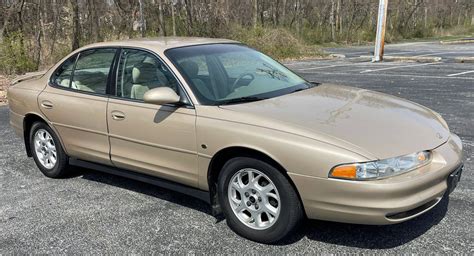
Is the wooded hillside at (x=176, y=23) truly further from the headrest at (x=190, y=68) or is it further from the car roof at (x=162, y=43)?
the headrest at (x=190, y=68)

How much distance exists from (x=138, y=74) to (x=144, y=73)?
2.7 inches

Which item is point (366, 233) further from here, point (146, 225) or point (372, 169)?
point (146, 225)

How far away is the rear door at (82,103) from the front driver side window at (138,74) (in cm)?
17

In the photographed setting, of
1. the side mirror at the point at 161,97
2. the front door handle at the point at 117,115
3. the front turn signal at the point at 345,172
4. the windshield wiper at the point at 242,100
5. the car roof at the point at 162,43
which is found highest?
the car roof at the point at 162,43

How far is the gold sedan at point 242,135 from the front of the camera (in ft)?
9.59

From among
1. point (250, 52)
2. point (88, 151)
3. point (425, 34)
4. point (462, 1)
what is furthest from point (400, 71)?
point (462, 1)

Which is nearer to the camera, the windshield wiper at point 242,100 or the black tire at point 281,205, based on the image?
the black tire at point 281,205

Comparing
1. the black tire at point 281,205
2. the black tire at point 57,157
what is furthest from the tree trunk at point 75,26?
the black tire at point 281,205

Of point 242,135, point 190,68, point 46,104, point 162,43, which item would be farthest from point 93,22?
point 242,135

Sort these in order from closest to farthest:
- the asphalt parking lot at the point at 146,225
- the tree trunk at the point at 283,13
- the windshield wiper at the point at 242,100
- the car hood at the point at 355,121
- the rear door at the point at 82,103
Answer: the car hood at the point at 355,121 → the asphalt parking lot at the point at 146,225 → the windshield wiper at the point at 242,100 → the rear door at the point at 82,103 → the tree trunk at the point at 283,13

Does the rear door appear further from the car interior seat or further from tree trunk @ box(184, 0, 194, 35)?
tree trunk @ box(184, 0, 194, 35)

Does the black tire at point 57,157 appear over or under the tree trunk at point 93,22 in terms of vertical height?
under

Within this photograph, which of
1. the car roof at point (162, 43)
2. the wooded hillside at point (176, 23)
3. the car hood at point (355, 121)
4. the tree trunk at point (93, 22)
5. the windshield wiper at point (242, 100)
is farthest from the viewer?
the tree trunk at point (93, 22)

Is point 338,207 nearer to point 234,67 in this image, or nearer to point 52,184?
point 234,67
